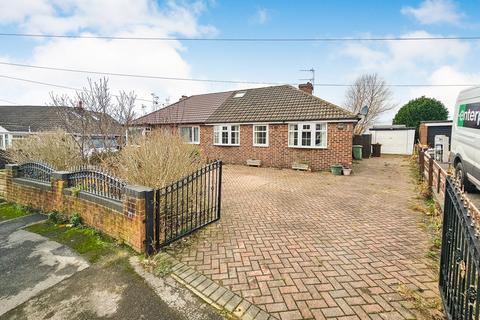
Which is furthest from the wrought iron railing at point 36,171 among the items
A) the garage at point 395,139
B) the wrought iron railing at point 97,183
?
the garage at point 395,139

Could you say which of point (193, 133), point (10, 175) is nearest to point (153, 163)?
point (10, 175)

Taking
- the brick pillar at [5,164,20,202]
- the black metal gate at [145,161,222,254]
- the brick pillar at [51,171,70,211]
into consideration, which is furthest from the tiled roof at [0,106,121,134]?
the black metal gate at [145,161,222,254]

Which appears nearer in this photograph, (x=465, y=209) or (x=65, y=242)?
(x=465, y=209)

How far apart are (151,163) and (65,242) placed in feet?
6.90

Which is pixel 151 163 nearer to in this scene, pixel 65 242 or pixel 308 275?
pixel 65 242

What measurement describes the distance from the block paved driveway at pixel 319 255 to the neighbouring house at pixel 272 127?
5.52 m

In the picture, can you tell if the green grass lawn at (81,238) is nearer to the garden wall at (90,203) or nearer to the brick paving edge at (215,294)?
the garden wall at (90,203)

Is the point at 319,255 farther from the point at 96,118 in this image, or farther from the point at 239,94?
the point at 239,94

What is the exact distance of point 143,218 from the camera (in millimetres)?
3818

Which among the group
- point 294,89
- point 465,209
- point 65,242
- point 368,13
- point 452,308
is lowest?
point 65,242

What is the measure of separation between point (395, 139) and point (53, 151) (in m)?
25.3

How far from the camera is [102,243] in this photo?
4285 millimetres

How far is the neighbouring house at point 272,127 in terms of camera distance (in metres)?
12.3

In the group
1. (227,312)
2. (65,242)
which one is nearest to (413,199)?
(227,312)
